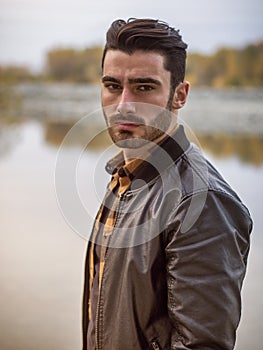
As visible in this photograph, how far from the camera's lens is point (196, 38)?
6.57 ft

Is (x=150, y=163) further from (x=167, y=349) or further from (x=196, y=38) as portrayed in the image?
(x=196, y=38)

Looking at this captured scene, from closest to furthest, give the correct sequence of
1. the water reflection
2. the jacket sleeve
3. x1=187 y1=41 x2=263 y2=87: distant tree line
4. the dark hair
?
the jacket sleeve < the dark hair < the water reflection < x1=187 y1=41 x2=263 y2=87: distant tree line

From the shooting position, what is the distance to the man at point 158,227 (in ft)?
2.81

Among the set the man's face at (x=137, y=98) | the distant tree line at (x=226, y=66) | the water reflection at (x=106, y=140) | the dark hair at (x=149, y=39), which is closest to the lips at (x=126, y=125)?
the man's face at (x=137, y=98)

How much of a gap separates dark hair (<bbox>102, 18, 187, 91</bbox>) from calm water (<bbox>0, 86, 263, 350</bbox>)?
3.14ft

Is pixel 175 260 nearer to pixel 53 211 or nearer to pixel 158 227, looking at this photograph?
pixel 158 227

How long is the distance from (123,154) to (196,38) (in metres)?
1.02

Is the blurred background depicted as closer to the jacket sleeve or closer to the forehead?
the forehead

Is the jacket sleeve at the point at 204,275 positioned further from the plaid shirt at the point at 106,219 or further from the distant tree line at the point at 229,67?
the distant tree line at the point at 229,67

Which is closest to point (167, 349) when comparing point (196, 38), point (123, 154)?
point (123, 154)

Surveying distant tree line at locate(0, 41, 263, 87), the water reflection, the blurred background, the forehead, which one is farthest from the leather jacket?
distant tree line at locate(0, 41, 263, 87)

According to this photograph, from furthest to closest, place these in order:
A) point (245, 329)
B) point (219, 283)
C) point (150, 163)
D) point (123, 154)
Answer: point (245, 329) → point (123, 154) → point (150, 163) → point (219, 283)

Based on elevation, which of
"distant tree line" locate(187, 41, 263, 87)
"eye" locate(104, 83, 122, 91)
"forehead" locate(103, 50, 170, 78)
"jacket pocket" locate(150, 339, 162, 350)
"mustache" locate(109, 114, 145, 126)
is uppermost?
"distant tree line" locate(187, 41, 263, 87)

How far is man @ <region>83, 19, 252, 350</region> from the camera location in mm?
856
